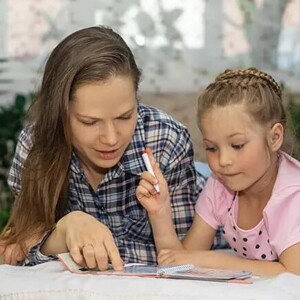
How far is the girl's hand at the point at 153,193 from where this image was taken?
1.61m

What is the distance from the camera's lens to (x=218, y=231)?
6.31ft

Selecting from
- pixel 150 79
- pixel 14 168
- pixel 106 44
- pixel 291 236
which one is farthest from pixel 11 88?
pixel 291 236

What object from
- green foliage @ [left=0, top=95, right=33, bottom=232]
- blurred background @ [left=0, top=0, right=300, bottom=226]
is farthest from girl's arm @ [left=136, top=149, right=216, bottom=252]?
blurred background @ [left=0, top=0, right=300, bottom=226]

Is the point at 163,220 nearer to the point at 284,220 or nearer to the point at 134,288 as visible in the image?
the point at 284,220

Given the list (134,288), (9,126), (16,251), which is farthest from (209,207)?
(9,126)

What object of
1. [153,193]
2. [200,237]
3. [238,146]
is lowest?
[200,237]

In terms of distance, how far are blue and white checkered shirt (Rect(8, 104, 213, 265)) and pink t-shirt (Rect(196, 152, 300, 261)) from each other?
0.10 metres

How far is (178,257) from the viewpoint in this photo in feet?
4.96

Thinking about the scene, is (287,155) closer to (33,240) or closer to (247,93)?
(247,93)

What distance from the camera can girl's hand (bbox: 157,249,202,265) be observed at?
58.8 inches

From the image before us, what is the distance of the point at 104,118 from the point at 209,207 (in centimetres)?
32

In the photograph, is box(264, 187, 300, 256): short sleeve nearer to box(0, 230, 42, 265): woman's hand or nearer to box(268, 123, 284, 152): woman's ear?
box(268, 123, 284, 152): woman's ear

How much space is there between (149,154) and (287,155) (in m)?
0.29

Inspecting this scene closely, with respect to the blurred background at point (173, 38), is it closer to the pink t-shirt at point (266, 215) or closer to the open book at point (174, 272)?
the pink t-shirt at point (266, 215)
